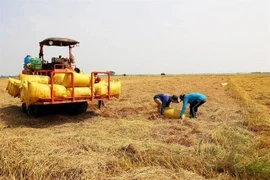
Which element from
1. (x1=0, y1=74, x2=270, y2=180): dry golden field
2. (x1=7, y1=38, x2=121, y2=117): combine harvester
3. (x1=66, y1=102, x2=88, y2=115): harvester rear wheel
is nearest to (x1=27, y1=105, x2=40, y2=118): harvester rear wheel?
(x1=7, y1=38, x2=121, y2=117): combine harvester

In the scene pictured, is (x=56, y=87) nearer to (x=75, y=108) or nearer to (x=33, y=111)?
(x=33, y=111)

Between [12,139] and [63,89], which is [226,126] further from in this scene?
[12,139]

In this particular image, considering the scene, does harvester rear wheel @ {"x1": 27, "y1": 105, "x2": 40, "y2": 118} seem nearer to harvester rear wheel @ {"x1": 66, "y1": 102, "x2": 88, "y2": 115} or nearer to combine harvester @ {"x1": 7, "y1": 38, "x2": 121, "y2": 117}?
combine harvester @ {"x1": 7, "y1": 38, "x2": 121, "y2": 117}

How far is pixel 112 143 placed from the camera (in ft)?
18.1

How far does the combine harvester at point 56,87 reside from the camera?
7402mm

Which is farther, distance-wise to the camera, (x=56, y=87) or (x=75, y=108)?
(x=75, y=108)

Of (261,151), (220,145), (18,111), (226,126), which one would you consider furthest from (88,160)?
(18,111)

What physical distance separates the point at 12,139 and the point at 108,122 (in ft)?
10.0

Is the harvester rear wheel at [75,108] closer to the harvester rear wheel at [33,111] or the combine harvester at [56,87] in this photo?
the combine harvester at [56,87]

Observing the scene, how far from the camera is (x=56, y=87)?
767 centimetres

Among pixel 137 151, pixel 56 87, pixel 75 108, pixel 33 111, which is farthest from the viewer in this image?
pixel 75 108

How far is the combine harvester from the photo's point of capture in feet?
24.3

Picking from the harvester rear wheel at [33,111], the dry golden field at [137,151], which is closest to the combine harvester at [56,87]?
the harvester rear wheel at [33,111]

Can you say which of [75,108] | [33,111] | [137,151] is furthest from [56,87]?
[137,151]
